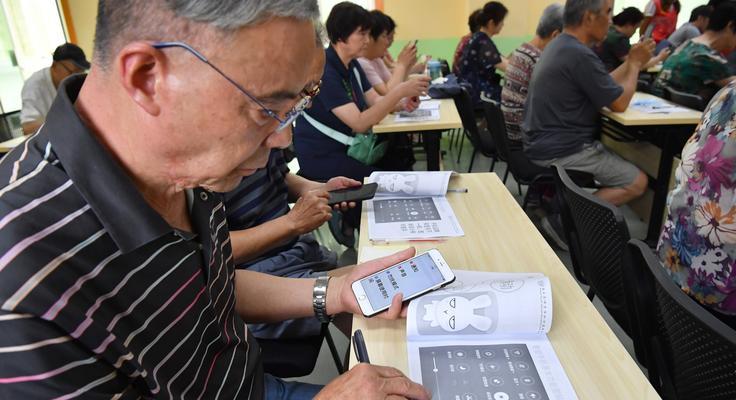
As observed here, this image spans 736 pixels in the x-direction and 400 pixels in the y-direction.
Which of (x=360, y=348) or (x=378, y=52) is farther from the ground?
(x=378, y=52)

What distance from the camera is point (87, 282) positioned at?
492 mm

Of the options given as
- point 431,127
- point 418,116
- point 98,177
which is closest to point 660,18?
point 418,116

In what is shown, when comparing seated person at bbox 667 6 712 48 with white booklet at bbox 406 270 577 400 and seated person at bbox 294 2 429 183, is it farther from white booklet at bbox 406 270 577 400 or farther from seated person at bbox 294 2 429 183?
white booklet at bbox 406 270 577 400

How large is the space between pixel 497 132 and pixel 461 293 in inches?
75.2

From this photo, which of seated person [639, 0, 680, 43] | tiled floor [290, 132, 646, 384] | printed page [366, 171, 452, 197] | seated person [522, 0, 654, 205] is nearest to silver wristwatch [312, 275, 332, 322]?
printed page [366, 171, 452, 197]

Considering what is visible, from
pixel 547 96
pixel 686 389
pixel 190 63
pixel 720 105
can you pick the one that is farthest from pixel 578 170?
pixel 190 63

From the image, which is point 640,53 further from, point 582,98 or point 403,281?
point 403,281

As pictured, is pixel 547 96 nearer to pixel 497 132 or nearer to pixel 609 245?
pixel 497 132

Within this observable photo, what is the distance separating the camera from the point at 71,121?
20.6 inches

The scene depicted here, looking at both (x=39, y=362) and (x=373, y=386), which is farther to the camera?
(x=373, y=386)

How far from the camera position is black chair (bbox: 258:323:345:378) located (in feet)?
3.36

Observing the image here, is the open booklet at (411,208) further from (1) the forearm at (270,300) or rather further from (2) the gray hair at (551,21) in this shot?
(2) the gray hair at (551,21)

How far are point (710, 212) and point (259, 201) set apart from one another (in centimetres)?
116

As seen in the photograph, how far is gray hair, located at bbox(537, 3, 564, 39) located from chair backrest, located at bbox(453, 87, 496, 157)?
1.02 m
